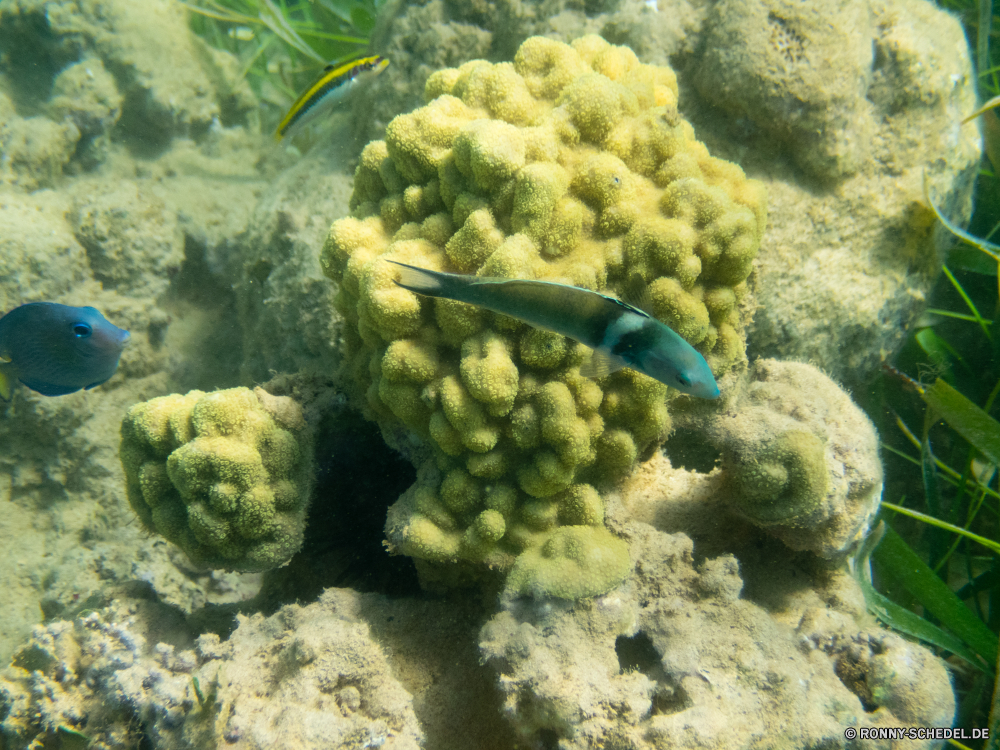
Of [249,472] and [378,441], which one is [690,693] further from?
[249,472]

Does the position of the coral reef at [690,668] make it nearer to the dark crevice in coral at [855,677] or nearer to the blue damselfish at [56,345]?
the dark crevice in coral at [855,677]

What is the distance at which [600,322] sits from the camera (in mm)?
1680

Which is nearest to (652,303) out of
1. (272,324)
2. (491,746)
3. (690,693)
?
(690,693)

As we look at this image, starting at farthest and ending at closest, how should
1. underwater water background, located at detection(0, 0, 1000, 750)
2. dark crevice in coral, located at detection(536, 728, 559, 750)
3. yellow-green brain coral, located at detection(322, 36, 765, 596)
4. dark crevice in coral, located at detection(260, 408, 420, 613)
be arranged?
dark crevice in coral, located at detection(260, 408, 420, 613)
yellow-green brain coral, located at detection(322, 36, 765, 596)
underwater water background, located at detection(0, 0, 1000, 750)
dark crevice in coral, located at detection(536, 728, 559, 750)

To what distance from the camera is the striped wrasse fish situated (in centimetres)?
164

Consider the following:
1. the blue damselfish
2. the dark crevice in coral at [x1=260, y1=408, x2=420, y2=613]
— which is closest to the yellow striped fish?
the blue damselfish

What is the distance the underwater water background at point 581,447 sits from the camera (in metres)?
1.97

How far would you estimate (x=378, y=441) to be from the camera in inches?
106

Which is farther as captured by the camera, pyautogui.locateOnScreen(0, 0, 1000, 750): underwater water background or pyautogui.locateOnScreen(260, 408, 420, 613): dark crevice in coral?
pyautogui.locateOnScreen(260, 408, 420, 613): dark crevice in coral

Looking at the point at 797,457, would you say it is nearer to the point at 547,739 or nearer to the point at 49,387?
the point at 547,739

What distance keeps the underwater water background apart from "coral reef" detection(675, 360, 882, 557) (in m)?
0.02

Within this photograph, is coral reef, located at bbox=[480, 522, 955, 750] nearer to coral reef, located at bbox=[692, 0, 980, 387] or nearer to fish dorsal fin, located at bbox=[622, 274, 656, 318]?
fish dorsal fin, located at bbox=[622, 274, 656, 318]

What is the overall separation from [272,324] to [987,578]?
4795 millimetres

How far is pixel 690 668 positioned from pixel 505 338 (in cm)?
136
